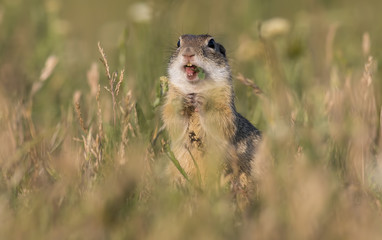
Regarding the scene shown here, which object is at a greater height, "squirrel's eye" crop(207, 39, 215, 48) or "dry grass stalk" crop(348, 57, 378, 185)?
"squirrel's eye" crop(207, 39, 215, 48)

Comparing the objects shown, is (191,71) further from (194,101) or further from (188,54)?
(194,101)

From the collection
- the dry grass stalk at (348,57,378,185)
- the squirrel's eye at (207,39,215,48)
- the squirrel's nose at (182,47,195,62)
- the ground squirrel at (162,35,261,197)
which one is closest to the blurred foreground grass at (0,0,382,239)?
the dry grass stalk at (348,57,378,185)

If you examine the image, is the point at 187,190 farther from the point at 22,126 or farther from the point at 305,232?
the point at 22,126

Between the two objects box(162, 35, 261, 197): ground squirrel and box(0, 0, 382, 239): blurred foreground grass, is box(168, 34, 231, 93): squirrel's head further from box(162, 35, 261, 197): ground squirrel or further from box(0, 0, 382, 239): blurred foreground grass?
box(0, 0, 382, 239): blurred foreground grass

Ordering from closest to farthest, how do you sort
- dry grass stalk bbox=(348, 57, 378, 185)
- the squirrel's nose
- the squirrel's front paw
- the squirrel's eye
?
1. dry grass stalk bbox=(348, 57, 378, 185)
2. the squirrel's front paw
3. the squirrel's nose
4. the squirrel's eye

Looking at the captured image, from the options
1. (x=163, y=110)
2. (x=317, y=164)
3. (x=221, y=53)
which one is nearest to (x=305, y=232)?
(x=317, y=164)

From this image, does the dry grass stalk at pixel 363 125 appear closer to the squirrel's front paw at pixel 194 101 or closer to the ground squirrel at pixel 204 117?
the ground squirrel at pixel 204 117

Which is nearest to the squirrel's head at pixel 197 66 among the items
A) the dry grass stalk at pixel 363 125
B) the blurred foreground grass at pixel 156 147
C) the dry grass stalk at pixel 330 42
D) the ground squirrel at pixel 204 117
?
the ground squirrel at pixel 204 117

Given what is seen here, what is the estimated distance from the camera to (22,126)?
4195 millimetres

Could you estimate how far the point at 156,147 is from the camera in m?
4.15

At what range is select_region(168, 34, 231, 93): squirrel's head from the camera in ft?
13.4

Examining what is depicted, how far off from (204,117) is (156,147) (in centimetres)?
49

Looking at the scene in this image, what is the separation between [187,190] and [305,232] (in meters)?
0.97

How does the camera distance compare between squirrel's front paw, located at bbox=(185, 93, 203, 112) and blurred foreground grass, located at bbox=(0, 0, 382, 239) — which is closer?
blurred foreground grass, located at bbox=(0, 0, 382, 239)
